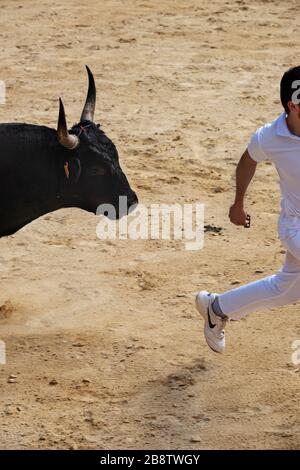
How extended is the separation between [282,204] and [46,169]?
174 cm

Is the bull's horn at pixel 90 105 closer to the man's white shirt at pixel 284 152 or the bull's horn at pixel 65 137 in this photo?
the bull's horn at pixel 65 137

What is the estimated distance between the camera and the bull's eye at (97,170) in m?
7.11

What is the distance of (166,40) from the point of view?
12.7 metres

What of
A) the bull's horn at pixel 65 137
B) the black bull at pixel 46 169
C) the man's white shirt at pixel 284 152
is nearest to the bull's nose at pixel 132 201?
the black bull at pixel 46 169

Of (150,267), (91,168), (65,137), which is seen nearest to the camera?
(65,137)

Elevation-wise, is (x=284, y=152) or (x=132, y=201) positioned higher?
(x=284, y=152)

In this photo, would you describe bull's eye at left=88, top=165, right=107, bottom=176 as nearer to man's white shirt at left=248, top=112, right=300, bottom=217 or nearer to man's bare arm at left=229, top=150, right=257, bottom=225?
man's bare arm at left=229, top=150, right=257, bottom=225

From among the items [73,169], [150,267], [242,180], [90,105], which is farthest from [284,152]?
[150,267]

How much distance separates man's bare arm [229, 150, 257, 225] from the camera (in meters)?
5.77

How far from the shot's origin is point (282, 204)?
584 centimetres

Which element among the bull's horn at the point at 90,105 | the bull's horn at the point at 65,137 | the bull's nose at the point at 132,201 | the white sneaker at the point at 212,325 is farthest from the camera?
the bull's nose at the point at 132,201

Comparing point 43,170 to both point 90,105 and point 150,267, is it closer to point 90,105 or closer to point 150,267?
point 90,105
